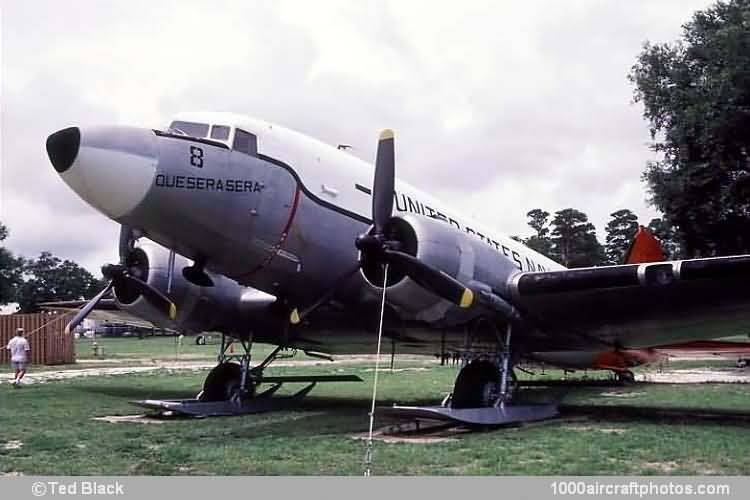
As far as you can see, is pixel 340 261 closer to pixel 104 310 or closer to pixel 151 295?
pixel 151 295

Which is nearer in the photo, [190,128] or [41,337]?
[190,128]

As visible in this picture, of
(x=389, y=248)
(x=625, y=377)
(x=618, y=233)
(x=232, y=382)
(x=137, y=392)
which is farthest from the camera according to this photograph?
(x=618, y=233)

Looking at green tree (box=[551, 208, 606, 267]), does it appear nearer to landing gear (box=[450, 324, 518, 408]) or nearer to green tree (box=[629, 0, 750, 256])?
green tree (box=[629, 0, 750, 256])

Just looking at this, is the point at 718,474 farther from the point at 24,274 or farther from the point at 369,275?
the point at 24,274

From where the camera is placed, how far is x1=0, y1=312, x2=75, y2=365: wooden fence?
96.1 ft

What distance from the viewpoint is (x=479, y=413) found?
10.4 metres

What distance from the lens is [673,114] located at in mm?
28797

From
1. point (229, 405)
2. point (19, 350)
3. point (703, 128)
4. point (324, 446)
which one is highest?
point (703, 128)

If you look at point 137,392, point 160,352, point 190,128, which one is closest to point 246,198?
point 190,128

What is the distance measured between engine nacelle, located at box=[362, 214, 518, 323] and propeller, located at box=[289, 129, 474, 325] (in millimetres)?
112

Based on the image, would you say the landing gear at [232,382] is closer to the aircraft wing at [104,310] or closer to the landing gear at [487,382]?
the aircraft wing at [104,310]

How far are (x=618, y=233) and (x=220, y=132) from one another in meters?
73.1
